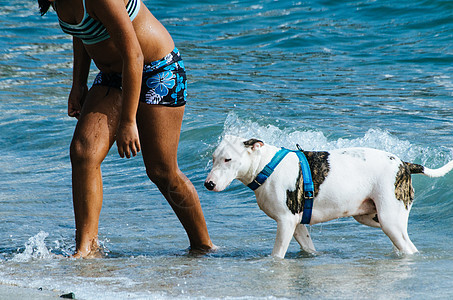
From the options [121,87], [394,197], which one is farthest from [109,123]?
[394,197]

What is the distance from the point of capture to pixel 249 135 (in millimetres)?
10219

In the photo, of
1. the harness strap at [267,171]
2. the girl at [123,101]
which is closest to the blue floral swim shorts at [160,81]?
the girl at [123,101]

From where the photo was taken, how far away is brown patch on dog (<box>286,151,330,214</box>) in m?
4.92

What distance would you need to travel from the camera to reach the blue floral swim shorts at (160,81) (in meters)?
4.80

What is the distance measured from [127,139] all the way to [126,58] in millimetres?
529

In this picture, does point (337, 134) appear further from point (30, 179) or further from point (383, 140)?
point (30, 179)

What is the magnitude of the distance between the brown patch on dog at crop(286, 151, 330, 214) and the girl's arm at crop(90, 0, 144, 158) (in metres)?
1.20

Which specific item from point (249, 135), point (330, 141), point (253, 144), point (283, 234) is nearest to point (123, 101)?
point (253, 144)

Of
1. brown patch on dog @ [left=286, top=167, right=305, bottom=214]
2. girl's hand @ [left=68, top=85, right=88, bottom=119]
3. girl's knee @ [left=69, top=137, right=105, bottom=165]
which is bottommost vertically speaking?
brown patch on dog @ [left=286, top=167, right=305, bottom=214]

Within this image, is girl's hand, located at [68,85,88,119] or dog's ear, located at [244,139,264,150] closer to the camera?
dog's ear, located at [244,139,264,150]

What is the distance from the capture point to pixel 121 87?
4793 mm

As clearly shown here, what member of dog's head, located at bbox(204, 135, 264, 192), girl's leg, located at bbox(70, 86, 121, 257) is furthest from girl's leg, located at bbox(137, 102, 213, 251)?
dog's head, located at bbox(204, 135, 264, 192)

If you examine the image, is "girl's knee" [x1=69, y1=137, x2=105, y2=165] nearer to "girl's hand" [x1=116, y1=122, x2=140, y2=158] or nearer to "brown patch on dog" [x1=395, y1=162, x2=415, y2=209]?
"girl's hand" [x1=116, y1=122, x2=140, y2=158]

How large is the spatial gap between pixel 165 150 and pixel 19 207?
2.75 m
